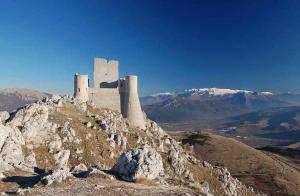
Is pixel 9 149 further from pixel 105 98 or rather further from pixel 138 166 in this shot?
pixel 105 98

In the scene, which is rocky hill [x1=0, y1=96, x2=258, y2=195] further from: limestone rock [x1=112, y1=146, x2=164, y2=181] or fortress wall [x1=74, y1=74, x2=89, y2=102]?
fortress wall [x1=74, y1=74, x2=89, y2=102]

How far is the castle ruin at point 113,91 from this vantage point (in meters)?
129

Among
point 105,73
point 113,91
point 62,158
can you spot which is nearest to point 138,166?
point 62,158

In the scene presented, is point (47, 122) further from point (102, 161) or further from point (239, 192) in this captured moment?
point (239, 192)

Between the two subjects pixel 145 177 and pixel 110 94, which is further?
pixel 110 94

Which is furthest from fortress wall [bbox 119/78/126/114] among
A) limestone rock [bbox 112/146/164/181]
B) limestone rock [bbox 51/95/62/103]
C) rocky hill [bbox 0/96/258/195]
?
limestone rock [bbox 112/146/164/181]

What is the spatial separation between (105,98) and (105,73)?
8.21 meters

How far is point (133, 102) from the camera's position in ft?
430

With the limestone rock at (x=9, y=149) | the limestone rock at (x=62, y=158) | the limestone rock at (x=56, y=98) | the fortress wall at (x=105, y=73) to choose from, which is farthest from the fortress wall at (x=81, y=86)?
the limestone rock at (x=9, y=149)

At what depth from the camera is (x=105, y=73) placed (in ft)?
431

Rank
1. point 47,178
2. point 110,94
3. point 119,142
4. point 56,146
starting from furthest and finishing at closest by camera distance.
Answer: point 110,94 < point 119,142 < point 56,146 < point 47,178

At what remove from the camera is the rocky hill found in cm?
5112

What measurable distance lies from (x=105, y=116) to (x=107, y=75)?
60.2 feet

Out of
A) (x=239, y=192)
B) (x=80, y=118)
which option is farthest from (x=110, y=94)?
(x=239, y=192)
